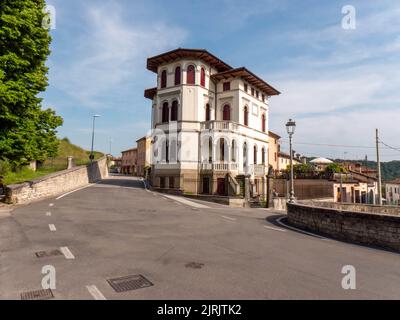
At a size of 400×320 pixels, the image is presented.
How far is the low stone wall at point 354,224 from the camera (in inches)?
353

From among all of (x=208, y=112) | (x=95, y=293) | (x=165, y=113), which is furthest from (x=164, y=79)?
(x=95, y=293)

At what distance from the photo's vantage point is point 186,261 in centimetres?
687

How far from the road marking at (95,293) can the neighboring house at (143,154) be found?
213 feet

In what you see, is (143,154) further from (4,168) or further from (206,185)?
(4,168)

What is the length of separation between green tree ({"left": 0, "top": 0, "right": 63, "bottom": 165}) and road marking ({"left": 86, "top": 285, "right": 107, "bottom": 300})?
40.9 feet

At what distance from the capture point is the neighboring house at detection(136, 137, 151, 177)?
72375 millimetres

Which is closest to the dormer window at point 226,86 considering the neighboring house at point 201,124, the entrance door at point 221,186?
Result: the neighboring house at point 201,124

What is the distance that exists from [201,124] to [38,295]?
23763 millimetres

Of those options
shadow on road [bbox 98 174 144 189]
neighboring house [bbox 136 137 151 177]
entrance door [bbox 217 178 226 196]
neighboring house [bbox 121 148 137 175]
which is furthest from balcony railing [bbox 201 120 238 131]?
neighboring house [bbox 121 148 137 175]

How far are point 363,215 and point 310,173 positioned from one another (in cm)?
2731

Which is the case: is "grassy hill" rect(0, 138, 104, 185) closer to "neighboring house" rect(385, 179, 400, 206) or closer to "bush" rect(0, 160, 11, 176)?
"bush" rect(0, 160, 11, 176)

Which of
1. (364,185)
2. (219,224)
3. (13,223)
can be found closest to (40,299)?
(13,223)

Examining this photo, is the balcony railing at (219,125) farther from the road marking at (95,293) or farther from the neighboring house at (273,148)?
the neighboring house at (273,148)
